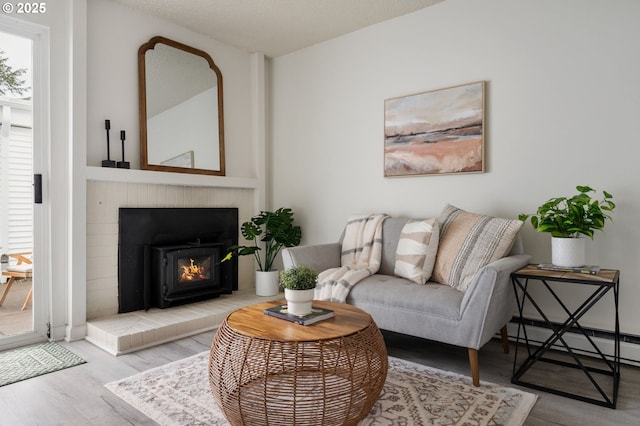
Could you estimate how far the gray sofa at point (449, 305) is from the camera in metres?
2.19

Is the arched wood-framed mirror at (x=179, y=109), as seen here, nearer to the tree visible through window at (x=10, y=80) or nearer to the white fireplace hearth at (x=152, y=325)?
the tree visible through window at (x=10, y=80)

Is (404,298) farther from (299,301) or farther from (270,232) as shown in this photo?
(270,232)

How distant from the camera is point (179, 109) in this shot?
3758mm

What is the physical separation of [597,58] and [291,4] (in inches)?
88.5

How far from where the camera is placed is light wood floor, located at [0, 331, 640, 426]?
1.90 m

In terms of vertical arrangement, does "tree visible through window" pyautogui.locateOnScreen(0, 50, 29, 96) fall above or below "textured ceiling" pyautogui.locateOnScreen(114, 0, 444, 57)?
below

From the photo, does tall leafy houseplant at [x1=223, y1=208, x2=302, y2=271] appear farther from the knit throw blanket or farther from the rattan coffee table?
the rattan coffee table

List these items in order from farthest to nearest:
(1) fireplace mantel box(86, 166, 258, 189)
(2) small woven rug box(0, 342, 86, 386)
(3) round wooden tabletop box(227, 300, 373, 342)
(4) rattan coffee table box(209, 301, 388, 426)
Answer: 1. (1) fireplace mantel box(86, 166, 258, 189)
2. (2) small woven rug box(0, 342, 86, 386)
3. (3) round wooden tabletop box(227, 300, 373, 342)
4. (4) rattan coffee table box(209, 301, 388, 426)

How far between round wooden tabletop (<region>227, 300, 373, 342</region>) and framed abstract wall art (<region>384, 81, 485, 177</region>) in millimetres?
1674

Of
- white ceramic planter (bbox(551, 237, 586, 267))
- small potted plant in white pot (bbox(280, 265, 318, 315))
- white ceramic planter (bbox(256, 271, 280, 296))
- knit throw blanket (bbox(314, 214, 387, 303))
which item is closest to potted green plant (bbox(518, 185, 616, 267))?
white ceramic planter (bbox(551, 237, 586, 267))

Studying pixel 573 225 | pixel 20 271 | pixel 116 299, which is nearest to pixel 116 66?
pixel 20 271

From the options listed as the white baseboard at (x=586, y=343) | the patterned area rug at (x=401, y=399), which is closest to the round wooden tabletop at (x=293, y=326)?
the patterned area rug at (x=401, y=399)

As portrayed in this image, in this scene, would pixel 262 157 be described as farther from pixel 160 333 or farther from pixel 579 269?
pixel 579 269

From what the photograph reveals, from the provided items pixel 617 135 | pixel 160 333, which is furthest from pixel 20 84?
pixel 617 135
